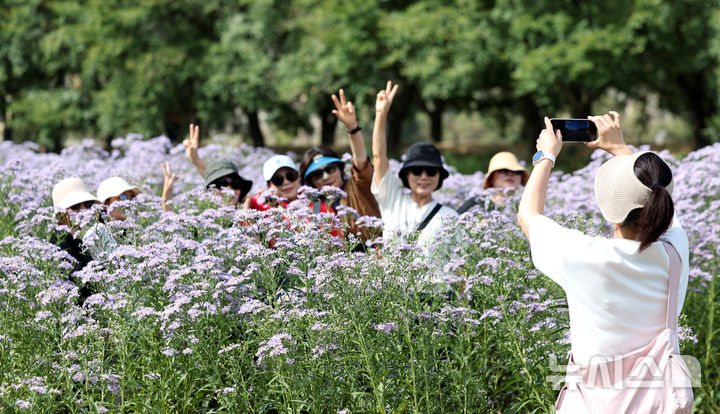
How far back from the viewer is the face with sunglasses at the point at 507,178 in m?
5.98

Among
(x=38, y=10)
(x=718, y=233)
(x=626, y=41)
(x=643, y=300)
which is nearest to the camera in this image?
(x=643, y=300)

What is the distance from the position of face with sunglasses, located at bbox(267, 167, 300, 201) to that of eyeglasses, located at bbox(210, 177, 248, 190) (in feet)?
1.52

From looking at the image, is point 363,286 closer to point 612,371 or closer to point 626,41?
point 612,371

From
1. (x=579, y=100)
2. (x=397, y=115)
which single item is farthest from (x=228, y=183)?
(x=397, y=115)

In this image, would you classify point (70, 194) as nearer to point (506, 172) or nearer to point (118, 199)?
point (118, 199)

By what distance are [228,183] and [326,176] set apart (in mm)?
825

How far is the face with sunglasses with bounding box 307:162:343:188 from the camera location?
5.38 m

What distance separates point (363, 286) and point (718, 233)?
356 cm

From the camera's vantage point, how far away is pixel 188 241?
4.25 metres

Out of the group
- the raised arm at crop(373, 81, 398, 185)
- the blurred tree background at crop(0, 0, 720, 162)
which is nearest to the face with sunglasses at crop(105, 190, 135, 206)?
the raised arm at crop(373, 81, 398, 185)

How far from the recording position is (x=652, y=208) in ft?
7.84

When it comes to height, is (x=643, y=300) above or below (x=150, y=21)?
below

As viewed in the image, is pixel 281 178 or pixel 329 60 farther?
pixel 329 60

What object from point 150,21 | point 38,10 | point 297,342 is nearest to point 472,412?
point 297,342
